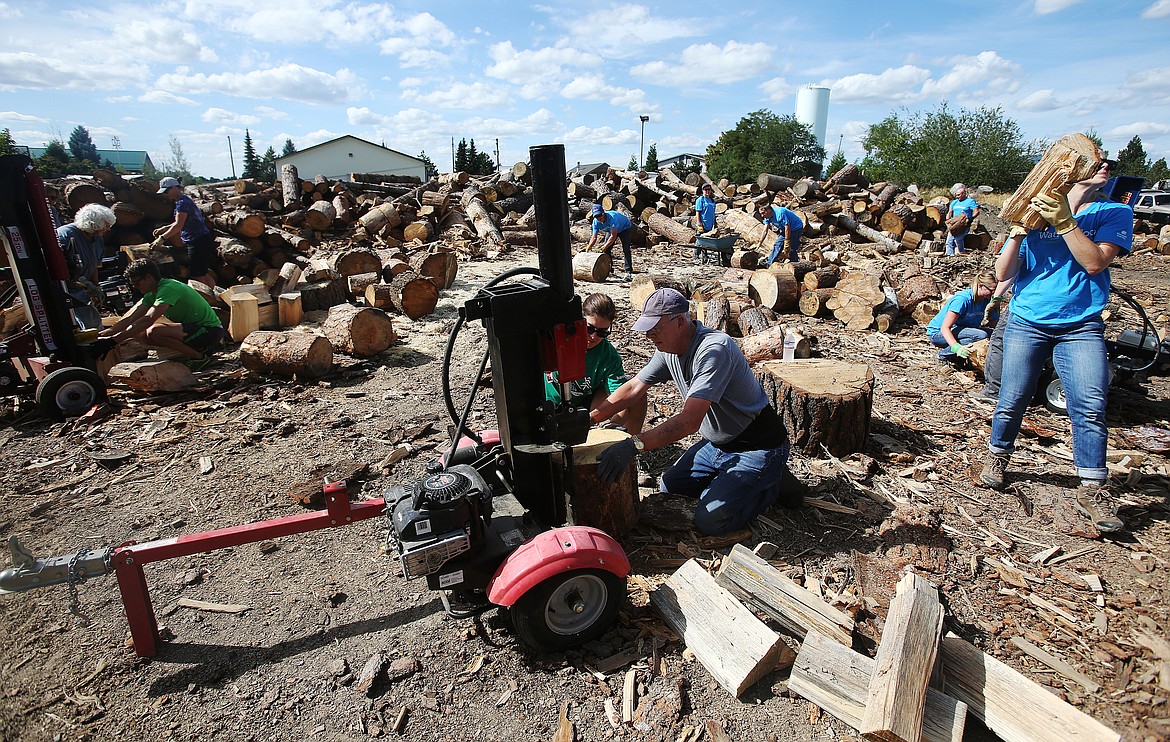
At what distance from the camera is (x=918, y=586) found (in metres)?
2.64

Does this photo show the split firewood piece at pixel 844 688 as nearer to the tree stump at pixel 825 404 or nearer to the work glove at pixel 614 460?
the work glove at pixel 614 460

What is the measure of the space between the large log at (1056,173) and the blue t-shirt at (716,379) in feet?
5.88

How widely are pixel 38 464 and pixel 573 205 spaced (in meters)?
15.1

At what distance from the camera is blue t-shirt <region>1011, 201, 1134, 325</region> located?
3434 millimetres

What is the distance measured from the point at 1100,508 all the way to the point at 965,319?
3385 millimetres

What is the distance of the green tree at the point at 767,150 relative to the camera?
4168cm

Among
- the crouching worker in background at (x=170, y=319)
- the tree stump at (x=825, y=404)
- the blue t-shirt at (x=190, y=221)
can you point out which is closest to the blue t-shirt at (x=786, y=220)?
the tree stump at (x=825, y=404)

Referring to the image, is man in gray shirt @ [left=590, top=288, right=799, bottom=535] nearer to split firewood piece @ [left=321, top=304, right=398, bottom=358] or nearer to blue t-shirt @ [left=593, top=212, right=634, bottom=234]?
split firewood piece @ [left=321, top=304, right=398, bottom=358]

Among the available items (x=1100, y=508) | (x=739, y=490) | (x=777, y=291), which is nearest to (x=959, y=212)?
(x=777, y=291)

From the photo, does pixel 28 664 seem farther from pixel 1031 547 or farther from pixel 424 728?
pixel 1031 547

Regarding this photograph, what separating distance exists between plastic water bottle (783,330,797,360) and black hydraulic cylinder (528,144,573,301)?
368 centimetres

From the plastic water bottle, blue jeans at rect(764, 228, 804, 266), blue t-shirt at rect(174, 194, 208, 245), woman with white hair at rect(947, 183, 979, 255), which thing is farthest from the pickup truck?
blue t-shirt at rect(174, 194, 208, 245)

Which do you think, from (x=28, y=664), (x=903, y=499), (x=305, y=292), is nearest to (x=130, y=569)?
(x=28, y=664)

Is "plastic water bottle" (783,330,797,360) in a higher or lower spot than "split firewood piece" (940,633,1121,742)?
higher
